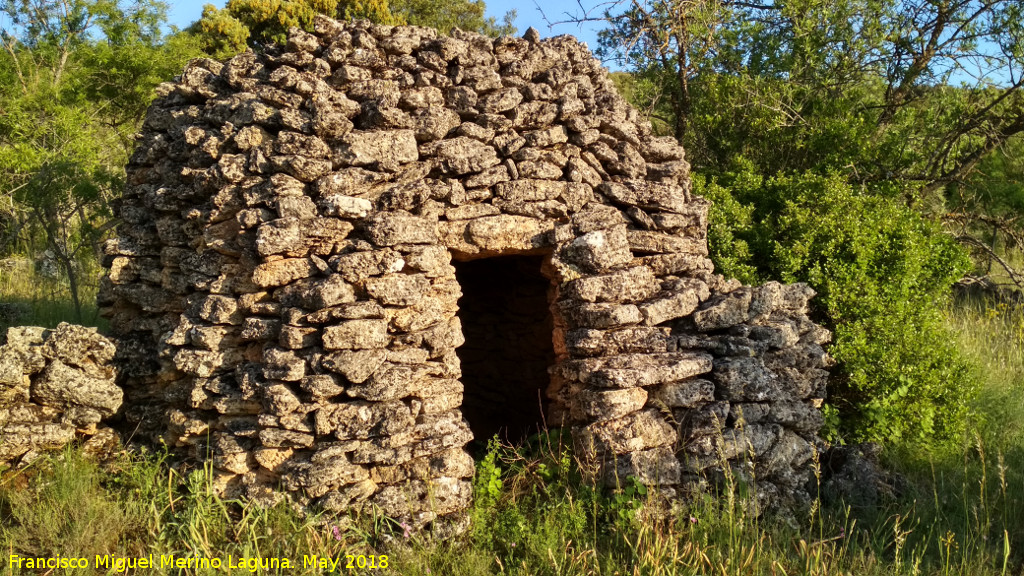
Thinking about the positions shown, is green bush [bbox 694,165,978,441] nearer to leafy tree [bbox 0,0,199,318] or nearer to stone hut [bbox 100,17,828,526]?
stone hut [bbox 100,17,828,526]

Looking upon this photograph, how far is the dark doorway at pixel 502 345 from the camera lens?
6855mm

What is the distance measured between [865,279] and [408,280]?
375 cm

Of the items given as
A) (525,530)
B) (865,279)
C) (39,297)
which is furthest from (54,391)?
(865,279)

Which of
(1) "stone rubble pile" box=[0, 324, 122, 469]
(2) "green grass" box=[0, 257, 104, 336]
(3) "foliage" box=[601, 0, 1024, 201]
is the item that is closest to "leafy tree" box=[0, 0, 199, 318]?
(2) "green grass" box=[0, 257, 104, 336]

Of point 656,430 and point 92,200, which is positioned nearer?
point 656,430

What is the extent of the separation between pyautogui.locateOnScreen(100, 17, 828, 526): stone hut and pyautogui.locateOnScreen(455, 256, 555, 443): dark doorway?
1.96 m

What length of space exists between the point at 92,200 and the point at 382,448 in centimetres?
583

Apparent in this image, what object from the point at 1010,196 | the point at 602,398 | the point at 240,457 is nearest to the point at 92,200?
the point at 240,457

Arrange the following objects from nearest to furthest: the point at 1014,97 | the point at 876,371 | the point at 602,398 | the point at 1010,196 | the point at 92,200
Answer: the point at 602,398 < the point at 876,371 < the point at 92,200 < the point at 1014,97 < the point at 1010,196

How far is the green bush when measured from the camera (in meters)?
5.50

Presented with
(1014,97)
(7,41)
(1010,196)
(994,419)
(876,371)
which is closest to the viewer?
(876,371)

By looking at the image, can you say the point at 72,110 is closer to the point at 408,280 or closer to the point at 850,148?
the point at 408,280

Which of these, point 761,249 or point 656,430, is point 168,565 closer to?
point 656,430

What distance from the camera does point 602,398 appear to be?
4359mm
